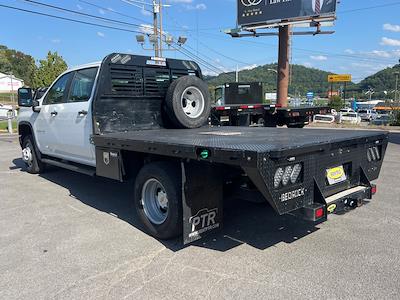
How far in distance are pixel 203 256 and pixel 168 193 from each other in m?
0.74

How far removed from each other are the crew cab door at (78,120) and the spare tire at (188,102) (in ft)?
3.94

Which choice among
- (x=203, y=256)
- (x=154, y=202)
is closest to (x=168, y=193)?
(x=154, y=202)

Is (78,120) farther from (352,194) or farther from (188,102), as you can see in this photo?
(352,194)

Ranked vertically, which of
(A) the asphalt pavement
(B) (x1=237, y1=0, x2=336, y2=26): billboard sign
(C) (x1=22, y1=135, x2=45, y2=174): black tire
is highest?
(B) (x1=237, y1=0, x2=336, y2=26): billboard sign

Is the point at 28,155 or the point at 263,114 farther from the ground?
the point at 263,114

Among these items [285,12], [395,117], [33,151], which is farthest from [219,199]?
[395,117]

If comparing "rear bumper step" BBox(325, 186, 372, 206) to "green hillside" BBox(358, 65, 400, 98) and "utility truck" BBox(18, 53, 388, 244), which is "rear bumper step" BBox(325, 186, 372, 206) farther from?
"green hillside" BBox(358, 65, 400, 98)

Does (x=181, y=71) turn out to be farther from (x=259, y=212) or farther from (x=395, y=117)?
(x=395, y=117)

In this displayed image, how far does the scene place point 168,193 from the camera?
3990 mm

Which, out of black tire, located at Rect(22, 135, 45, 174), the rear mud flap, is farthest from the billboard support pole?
the rear mud flap

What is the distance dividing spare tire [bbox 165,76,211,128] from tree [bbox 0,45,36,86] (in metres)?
110

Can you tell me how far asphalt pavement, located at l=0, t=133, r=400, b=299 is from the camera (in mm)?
3160

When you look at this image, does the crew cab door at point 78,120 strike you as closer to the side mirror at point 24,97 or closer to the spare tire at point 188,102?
the spare tire at point 188,102

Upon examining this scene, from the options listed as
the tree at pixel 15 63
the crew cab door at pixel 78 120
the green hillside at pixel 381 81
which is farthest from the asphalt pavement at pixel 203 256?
the green hillside at pixel 381 81
